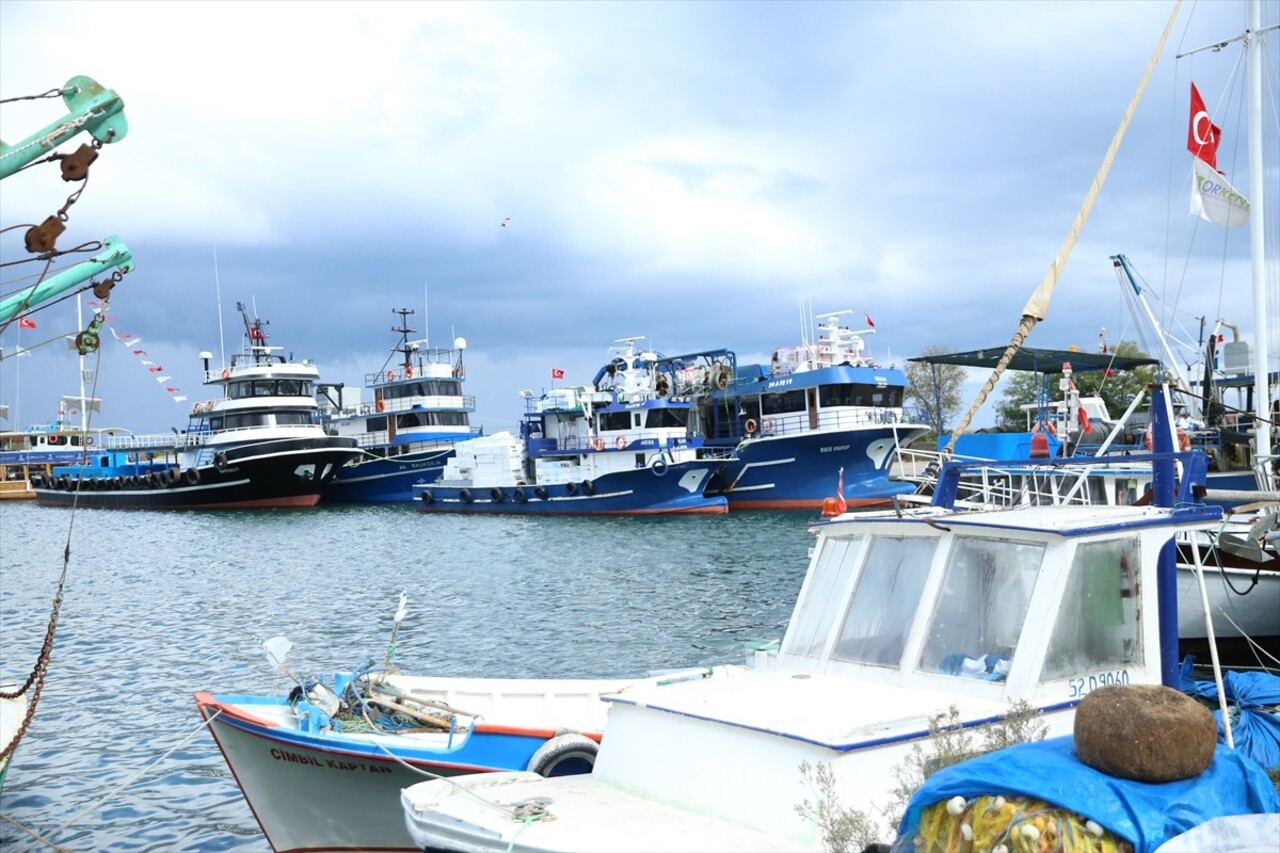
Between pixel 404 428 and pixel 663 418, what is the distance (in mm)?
28716

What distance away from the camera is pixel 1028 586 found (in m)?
7.51

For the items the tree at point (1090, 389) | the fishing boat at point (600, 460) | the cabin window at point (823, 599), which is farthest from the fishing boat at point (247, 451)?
the cabin window at point (823, 599)

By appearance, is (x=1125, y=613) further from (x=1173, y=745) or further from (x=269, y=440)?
(x=269, y=440)

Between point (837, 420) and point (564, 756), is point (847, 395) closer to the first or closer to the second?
point (837, 420)

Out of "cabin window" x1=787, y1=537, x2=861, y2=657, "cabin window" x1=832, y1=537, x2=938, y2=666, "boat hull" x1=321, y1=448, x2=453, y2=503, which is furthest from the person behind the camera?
"boat hull" x1=321, y1=448, x2=453, y2=503

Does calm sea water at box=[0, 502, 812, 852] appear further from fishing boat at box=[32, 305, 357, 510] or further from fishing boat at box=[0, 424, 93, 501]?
fishing boat at box=[0, 424, 93, 501]

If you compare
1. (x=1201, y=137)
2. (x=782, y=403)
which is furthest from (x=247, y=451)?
(x=1201, y=137)

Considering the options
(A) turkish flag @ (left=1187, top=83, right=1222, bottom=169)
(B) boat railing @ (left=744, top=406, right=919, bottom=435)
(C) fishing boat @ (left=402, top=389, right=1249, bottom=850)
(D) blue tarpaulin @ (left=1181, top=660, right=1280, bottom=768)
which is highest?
(A) turkish flag @ (left=1187, top=83, right=1222, bottom=169)

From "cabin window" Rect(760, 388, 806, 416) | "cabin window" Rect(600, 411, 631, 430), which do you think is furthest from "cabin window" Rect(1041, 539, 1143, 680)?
"cabin window" Rect(760, 388, 806, 416)

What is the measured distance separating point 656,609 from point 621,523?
23592 millimetres

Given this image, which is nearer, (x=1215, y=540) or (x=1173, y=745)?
(x=1173, y=745)

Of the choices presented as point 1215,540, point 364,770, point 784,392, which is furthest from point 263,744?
point 784,392

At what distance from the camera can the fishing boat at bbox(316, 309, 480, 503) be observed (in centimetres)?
7250

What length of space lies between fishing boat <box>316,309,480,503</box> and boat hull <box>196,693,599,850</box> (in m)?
60.5
